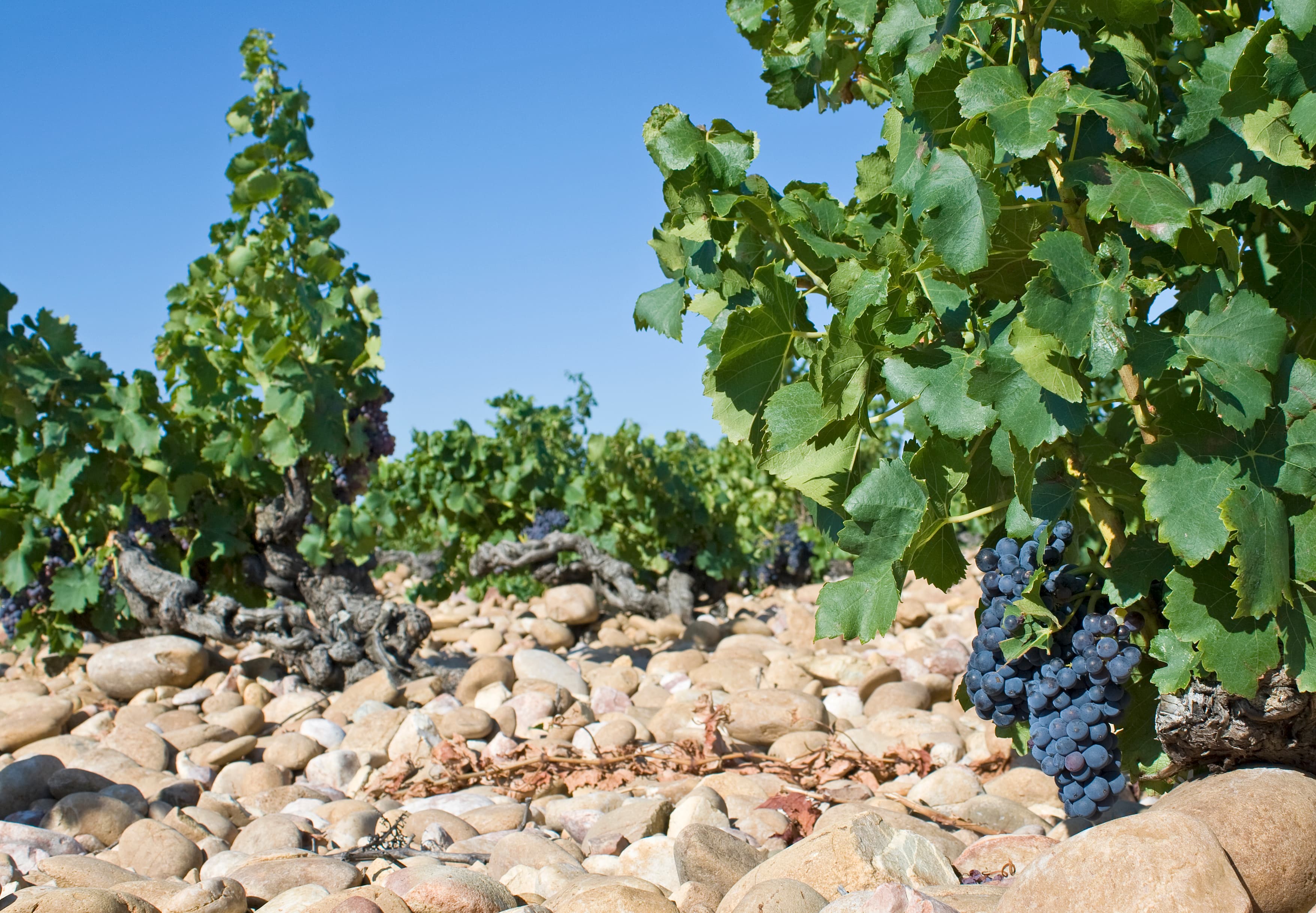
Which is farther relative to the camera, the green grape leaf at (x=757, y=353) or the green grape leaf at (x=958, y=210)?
the green grape leaf at (x=757, y=353)

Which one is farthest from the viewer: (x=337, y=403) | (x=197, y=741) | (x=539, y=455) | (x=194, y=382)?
(x=539, y=455)

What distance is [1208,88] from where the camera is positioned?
2191mm

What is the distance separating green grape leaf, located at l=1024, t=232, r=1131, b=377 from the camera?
191 centimetres

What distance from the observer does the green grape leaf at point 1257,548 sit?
1981mm

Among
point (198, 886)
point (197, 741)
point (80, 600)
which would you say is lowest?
point (198, 886)

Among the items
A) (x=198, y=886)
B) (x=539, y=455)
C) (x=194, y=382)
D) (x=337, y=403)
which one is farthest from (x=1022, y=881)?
(x=539, y=455)

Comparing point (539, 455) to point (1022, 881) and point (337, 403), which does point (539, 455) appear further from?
point (1022, 881)

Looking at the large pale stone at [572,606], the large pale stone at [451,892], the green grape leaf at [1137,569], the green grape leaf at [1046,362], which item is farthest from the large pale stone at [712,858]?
the large pale stone at [572,606]

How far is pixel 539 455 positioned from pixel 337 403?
2723mm

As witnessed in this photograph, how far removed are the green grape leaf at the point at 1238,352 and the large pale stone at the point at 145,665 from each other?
590cm

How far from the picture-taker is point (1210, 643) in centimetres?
219

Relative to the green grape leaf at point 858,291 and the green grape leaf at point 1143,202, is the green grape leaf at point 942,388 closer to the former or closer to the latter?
the green grape leaf at point 858,291

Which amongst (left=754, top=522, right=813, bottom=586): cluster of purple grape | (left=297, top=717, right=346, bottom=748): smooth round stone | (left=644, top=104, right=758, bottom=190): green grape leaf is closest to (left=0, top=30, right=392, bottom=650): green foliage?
(left=297, top=717, right=346, bottom=748): smooth round stone

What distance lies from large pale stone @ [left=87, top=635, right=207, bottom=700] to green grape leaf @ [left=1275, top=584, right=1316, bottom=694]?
19.2 ft
